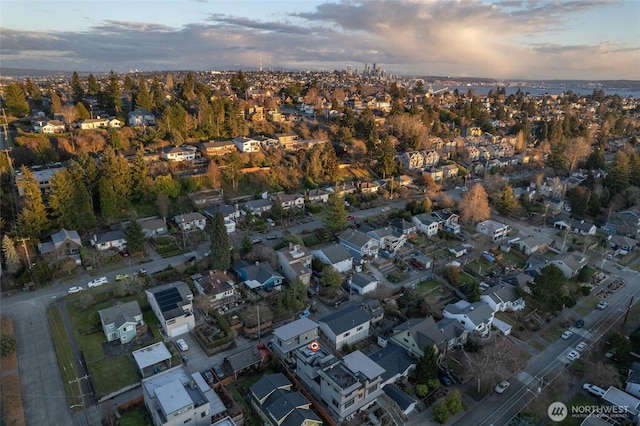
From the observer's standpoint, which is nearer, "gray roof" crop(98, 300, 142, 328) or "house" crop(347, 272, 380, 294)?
"gray roof" crop(98, 300, 142, 328)

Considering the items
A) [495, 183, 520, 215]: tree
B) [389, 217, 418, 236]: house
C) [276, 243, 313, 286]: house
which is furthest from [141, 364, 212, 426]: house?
[495, 183, 520, 215]: tree

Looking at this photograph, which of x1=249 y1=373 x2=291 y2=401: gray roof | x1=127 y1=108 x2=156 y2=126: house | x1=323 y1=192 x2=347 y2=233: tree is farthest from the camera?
x1=127 y1=108 x2=156 y2=126: house

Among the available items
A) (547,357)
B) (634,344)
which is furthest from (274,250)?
(634,344)

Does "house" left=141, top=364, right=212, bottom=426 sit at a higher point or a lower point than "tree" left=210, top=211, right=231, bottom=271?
lower

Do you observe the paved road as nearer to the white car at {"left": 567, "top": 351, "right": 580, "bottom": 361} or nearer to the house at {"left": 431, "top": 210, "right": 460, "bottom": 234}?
the white car at {"left": 567, "top": 351, "right": 580, "bottom": 361}

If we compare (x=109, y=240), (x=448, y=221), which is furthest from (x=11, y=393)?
(x=448, y=221)

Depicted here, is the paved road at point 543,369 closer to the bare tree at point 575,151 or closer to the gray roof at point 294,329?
the gray roof at point 294,329

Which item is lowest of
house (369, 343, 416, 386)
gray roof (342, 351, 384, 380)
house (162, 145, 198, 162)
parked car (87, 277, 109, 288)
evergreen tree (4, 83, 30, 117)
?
house (369, 343, 416, 386)
